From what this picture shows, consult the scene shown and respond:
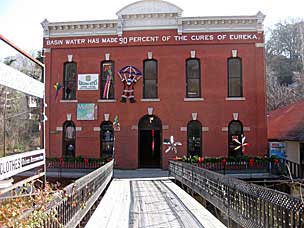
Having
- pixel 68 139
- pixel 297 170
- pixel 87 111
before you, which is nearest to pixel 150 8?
pixel 87 111

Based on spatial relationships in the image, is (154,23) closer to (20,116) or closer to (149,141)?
(149,141)

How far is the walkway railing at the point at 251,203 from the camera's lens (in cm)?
455

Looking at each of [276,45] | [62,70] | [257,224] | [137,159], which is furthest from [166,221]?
[276,45]

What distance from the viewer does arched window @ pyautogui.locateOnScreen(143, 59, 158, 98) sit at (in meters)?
22.8

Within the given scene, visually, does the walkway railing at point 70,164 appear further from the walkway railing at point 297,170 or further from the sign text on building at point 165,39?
the walkway railing at point 297,170

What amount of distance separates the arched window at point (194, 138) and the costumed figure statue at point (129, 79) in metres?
4.18

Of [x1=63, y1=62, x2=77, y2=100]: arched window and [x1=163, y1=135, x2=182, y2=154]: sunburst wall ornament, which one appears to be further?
[x1=63, y1=62, x2=77, y2=100]: arched window

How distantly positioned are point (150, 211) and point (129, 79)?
14457 millimetres

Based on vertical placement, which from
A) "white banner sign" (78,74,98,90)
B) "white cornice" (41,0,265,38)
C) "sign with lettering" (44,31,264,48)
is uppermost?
"white cornice" (41,0,265,38)

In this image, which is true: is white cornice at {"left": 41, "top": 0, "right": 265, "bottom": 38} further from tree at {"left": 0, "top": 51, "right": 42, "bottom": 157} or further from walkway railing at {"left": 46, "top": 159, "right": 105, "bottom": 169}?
tree at {"left": 0, "top": 51, "right": 42, "bottom": 157}

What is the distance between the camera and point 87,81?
23.1m

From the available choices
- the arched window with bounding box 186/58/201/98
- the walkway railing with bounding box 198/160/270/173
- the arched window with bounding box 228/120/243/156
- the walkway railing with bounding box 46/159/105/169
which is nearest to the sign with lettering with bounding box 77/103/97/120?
the walkway railing with bounding box 46/159/105/169

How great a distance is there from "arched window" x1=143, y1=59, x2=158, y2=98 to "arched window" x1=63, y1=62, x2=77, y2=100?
482 cm

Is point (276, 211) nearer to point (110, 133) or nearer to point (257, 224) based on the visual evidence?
point (257, 224)
